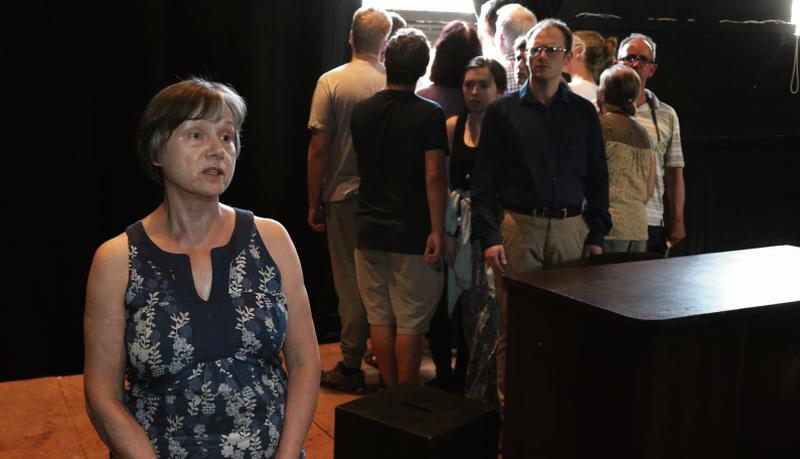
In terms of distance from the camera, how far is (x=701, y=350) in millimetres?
2406

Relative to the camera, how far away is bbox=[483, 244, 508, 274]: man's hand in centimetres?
341

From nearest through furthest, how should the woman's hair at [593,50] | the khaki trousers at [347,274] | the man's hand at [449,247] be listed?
1. the man's hand at [449,247]
2. the khaki trousers at [347,274]
3. the woman's hair at [593,50]

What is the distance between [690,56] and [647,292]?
3653 mm

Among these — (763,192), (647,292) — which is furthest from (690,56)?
(647,292)

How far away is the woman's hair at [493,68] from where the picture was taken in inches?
149

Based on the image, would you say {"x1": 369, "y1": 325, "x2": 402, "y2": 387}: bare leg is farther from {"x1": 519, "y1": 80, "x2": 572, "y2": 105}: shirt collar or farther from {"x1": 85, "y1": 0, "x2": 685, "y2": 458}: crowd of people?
{"x1": 519, "y1": 80, "x2": 572, "y2": 105}: shirt collar

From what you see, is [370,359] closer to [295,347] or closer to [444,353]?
[444,353]

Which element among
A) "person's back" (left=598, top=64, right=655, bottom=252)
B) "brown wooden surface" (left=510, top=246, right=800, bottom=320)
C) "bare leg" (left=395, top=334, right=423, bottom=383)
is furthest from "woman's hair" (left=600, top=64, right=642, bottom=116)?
"bare leg" (left=395, top=334, right=423, bottom=383)

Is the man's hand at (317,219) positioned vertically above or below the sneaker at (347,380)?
above

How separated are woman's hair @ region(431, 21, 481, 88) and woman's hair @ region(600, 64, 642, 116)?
0.57 m

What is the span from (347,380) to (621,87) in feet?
5.69

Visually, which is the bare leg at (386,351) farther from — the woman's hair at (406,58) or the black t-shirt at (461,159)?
the woman's hair at (406,58)

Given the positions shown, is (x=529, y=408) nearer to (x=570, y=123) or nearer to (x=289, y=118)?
(x=570, y=123)

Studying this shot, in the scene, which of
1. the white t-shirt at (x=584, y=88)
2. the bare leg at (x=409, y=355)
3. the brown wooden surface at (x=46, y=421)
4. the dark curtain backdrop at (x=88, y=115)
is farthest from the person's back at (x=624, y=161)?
the brown wooden surface at (x=46, y=421)
